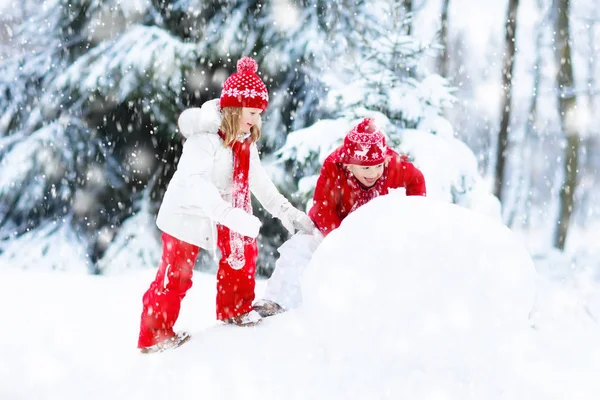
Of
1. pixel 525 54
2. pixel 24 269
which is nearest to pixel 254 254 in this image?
pixel 24 269

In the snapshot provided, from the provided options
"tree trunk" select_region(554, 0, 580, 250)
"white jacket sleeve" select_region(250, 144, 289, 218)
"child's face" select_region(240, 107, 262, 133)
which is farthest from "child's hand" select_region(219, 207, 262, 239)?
"tree trunk" select_region(554, 0, 580, 250)

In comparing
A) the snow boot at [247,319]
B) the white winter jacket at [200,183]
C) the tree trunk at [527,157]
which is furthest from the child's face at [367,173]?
the tree trunk at [527,157]

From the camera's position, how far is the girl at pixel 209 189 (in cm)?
280

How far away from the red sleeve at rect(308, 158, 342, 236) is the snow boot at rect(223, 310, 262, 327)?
623 mm

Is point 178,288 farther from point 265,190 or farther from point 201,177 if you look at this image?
point 265,190

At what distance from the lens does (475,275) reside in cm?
200

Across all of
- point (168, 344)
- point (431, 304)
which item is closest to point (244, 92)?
point (168, 344)

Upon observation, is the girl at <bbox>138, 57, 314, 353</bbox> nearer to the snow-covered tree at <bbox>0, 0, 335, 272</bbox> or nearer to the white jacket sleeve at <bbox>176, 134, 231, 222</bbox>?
the white jacket sleeve at <bbox>176, 134, 231, 222</bbox>

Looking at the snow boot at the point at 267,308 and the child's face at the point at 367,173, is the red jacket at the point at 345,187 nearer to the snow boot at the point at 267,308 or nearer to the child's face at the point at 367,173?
the child's face at the point at 367,173

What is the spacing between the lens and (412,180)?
3.20 m

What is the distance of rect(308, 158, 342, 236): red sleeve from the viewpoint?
10.0 ft

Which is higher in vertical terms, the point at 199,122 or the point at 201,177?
the point at 199,122

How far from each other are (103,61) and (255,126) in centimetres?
358

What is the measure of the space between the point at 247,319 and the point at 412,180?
1294 millimetres
